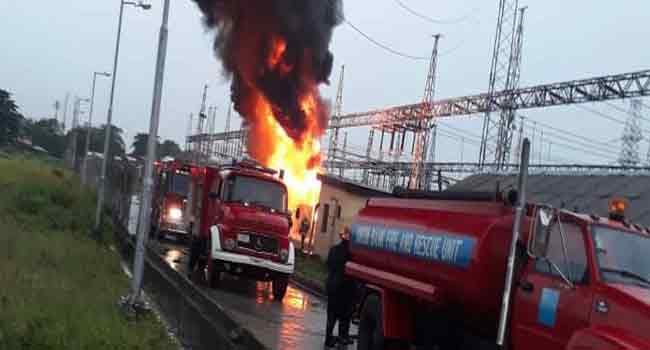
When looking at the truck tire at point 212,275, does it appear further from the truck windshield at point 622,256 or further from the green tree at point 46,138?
the green tree at point 46,138

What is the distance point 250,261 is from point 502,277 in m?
11.7

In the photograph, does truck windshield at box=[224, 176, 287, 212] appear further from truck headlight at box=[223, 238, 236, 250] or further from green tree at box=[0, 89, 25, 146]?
green tree at box=[0, 89, 25, 146]

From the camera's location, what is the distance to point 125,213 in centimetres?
3797

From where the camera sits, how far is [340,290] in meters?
12.9

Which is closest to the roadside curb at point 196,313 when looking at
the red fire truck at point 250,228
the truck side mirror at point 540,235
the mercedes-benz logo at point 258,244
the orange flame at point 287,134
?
the red fire truck at point 250,228

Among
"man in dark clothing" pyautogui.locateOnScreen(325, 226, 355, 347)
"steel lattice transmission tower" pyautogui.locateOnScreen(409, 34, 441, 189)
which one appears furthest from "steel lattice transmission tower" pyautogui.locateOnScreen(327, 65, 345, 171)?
"man in dark clothing" pyautogui.locateOnScreen(325, 226, 355, 347)

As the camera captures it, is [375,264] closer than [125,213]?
Yes

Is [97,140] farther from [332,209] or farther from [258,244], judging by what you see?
[258,244]

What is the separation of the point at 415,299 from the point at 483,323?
1.69 meters

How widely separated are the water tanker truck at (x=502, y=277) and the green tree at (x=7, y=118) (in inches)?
3761

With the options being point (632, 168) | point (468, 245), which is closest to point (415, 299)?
point (468, 245)

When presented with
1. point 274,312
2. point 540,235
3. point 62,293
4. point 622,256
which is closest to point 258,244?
point 274,312

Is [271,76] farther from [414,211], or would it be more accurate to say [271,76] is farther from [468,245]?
[468,245]

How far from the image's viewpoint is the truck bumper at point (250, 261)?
759 inches
